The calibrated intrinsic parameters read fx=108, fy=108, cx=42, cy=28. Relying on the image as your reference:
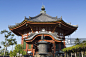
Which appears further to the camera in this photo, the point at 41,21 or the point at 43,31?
the point at 41,21

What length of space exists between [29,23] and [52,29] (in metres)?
5.56

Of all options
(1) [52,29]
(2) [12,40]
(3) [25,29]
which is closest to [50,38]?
(1) [52,29]

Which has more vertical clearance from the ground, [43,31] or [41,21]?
[41,21]

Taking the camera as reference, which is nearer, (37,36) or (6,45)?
(37,36)

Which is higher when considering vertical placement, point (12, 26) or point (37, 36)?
point (12, 26)

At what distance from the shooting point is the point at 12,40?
129ft

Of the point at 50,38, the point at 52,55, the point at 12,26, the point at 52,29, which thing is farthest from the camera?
the point at 12,26

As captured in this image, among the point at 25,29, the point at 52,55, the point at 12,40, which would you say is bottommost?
the point at 52,55

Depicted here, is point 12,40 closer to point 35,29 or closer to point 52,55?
point 35,29

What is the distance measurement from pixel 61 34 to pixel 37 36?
8.98 meters

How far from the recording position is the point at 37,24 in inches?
925

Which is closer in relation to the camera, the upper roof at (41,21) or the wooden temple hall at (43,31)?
the wooden temple hall at (43,31)

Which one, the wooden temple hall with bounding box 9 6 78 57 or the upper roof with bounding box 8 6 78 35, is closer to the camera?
the wooden temple hall with bounding box 9 6 78 57

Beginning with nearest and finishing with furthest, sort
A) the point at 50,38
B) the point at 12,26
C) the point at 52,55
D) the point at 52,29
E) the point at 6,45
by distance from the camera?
the point at 52,55 < the point at 50,38 < the point at 52,29 < the point at 12,26 < the point at 6,45
